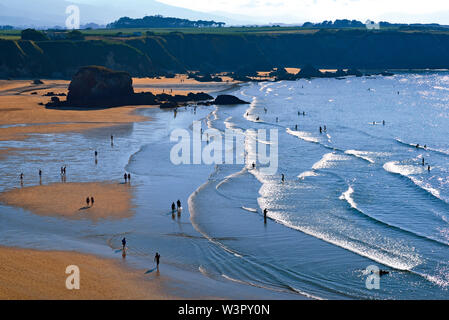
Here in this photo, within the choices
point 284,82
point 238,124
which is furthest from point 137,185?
point 284,82

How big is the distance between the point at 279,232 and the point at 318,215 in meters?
4.47

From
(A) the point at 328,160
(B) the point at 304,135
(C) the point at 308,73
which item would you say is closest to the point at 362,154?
(A) the point at 328,160

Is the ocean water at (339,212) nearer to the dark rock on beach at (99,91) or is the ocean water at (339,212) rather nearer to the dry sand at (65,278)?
the dry sand at (65,278)

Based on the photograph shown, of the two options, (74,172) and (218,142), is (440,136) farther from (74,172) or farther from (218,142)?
(74,172)

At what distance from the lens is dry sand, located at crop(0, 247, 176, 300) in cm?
2370

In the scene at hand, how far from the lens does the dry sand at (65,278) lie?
23.7 m

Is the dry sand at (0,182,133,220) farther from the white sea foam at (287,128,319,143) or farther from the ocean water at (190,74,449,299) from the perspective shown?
the white sea foam at (287,128,319,143)

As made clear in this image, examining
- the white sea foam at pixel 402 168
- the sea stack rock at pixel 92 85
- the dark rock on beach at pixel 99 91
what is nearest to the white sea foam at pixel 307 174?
the white sea foam at pixel 402 168

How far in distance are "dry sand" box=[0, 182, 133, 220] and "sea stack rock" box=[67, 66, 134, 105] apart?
179ft

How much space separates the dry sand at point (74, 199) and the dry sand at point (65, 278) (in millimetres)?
7162

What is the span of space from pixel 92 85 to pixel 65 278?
73119mm

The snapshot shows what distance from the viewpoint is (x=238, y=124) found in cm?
7962

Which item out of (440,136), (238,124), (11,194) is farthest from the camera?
(238,124)

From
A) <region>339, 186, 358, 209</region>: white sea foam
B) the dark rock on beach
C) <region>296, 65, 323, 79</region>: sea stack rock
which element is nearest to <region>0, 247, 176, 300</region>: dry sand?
<region>339, 186, 358, 209</region>: white sea foam
